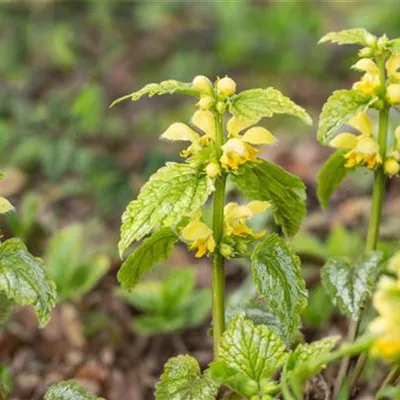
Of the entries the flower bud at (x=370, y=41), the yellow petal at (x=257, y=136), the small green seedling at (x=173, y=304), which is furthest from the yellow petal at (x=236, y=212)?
the small green seedling at (x=173, y=304)

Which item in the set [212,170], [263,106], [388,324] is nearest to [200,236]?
[212,170]

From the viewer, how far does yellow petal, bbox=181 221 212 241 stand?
1.25 metres

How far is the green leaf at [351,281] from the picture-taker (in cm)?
134

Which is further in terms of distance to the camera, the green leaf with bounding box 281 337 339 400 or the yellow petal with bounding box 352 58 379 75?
the yellow petal with bounding box 352 58 379 75

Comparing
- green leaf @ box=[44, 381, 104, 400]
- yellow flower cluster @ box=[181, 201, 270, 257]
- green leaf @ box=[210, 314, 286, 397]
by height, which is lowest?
green leaf @ box=[44, 381, 104, 400]

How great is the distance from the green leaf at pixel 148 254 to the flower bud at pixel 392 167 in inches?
13.7

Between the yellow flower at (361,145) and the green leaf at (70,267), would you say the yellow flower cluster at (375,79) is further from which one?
the green leaf at (70,267)

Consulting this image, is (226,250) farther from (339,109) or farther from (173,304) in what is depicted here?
(173,304)

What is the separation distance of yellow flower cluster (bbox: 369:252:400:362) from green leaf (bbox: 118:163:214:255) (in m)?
0.32

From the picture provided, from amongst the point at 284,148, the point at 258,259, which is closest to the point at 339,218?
the point at 284,148

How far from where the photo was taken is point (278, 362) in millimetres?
1168

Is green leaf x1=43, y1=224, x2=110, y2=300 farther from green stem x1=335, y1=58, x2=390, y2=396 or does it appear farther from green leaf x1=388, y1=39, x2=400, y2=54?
green leaf x1=388, y1=39, x2=400, y2=54

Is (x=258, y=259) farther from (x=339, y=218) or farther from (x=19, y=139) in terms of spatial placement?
(x=19, y=139)

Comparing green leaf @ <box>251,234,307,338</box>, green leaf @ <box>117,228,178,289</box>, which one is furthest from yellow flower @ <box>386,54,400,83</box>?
green leaf @ <box>117,228,178,289</box>
